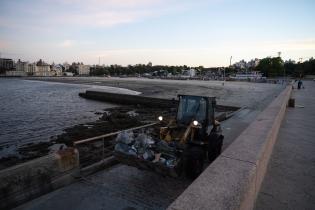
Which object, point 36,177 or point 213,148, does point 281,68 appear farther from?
point 36,177

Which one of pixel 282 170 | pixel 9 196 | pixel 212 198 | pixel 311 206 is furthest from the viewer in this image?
pixel 282 170

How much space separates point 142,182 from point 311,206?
13.6 ft

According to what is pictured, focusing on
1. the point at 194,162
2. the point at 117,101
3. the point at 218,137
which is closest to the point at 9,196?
the point at 194,162

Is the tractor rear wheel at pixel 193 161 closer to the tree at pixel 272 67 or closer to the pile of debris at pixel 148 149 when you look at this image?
the pile of debris at pixel 148 149

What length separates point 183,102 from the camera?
8.45m

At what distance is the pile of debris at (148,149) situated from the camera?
6.55 metres

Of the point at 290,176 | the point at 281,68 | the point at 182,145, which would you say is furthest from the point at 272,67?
the point at 290,176

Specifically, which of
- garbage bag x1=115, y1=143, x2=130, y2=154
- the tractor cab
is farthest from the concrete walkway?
garbage bag x1=115, y1=143, x2=130, y2=154

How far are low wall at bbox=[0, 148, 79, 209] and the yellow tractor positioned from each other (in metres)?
1.52

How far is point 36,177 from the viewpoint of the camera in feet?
21.4

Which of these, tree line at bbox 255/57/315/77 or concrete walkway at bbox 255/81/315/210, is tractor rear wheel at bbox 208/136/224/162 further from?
tree line at bbox 255/57/315/77

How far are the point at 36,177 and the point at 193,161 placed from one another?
3959mm

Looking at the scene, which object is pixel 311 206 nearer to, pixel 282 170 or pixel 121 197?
pixel 282 170

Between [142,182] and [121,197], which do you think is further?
[142,182]
